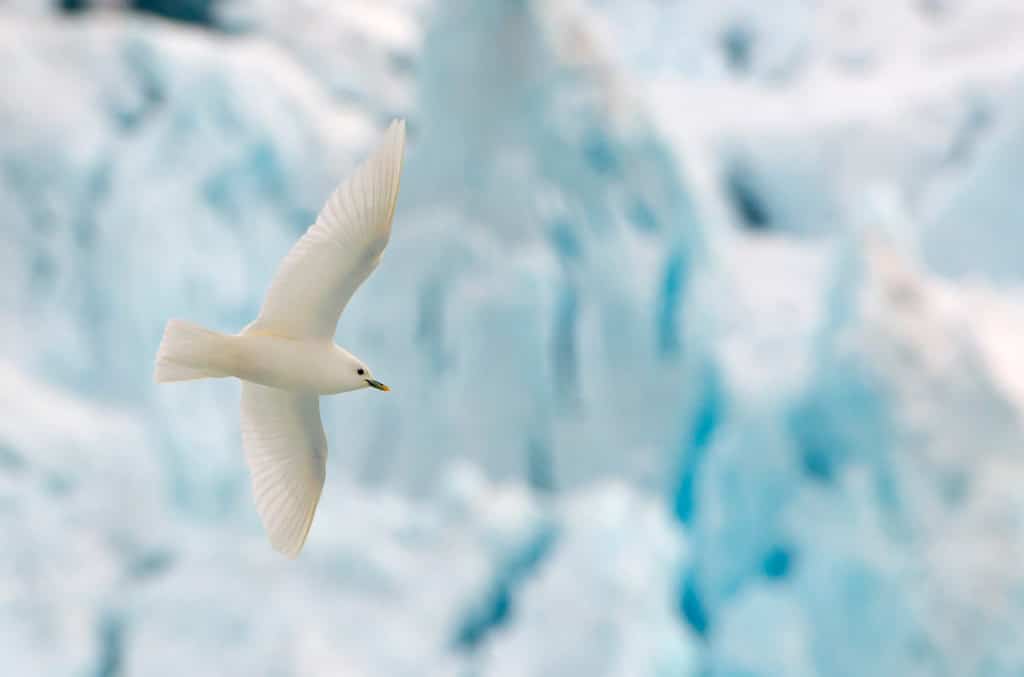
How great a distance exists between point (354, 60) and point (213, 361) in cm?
612

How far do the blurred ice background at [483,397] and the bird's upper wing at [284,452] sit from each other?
128 inches

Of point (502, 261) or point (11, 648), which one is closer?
point (11, 648)

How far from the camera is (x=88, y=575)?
19.9ft

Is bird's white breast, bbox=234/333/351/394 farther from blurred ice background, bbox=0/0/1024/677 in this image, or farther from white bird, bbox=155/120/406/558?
blurred ice background, bbox=0/0/1024/677

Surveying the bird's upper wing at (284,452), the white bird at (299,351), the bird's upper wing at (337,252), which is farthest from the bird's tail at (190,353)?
the bird's upper wing at (284,452)

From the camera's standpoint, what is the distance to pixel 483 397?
6664 mm

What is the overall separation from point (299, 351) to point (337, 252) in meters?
0.22

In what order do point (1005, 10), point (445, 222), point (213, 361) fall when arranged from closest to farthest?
point (213, 361) → point (445, 222) → point (1005, 10)

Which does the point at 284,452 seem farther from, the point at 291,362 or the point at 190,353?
the point at 190,353

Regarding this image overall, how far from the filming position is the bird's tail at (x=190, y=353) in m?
2.36

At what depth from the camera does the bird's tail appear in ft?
7.75

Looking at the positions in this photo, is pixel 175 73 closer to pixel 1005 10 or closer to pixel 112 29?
pixel 112 29

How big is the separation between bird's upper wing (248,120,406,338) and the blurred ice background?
354 centimetres

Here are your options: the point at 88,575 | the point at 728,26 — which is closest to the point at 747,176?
the point at 728,26
